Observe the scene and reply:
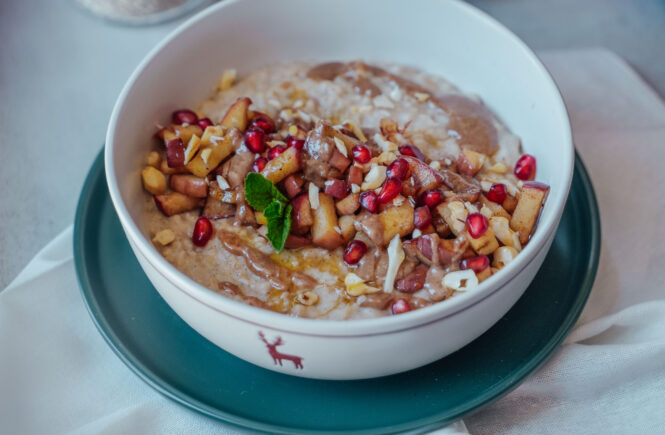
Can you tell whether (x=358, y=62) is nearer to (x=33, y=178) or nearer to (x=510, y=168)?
(x=510, y=168)

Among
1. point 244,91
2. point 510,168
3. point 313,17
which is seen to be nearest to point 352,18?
point 313,17

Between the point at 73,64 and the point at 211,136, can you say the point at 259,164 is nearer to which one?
the point at 211,136

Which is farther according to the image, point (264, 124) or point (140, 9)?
point (140, 9)

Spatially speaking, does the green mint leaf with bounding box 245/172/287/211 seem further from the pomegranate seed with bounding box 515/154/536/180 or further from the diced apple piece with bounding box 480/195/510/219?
the pomegranate seed with bounding box 515/154/536/180

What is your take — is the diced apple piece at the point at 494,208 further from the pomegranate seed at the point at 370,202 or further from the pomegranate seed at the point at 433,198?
the pomegranate seed at the point at 370,202

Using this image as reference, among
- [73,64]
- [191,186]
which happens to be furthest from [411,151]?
[73,64]

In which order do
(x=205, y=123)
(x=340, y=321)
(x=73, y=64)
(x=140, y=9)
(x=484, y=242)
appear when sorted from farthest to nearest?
(x=140, y=9) < (x=73, y=64) < (x=205, y=123) < (x=484, y=242) < (x=340, y=321)

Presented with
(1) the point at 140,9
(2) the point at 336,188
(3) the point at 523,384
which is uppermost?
(2) the point at 336,188
